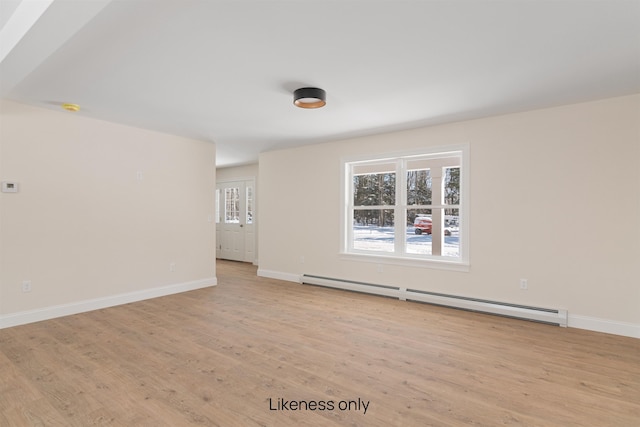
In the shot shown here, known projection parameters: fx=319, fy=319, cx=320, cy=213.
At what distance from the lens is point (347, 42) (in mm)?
2258

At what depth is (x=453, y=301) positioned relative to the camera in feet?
13.5

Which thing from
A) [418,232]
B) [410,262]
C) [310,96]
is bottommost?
[410,262]

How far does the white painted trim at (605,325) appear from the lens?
3223 millimetres

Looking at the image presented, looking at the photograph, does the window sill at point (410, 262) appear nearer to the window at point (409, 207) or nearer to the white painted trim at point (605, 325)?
the window at point (409, 207)

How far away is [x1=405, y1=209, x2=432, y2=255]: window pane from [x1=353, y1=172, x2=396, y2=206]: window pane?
0.40 metres

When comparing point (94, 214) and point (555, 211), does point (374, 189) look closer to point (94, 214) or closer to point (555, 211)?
point (555, 211)

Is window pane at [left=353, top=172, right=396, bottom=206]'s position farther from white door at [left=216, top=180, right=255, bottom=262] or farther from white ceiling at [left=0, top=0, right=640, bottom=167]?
white door at [left=216, top=180, right=255, bottom=262]

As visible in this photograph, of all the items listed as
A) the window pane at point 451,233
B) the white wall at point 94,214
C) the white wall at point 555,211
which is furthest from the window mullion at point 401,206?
the white wall at point 94,214

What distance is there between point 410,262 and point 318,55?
3.18m

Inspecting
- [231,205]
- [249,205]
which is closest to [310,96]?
[249,205]

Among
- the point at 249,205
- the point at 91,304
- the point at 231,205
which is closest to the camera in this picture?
the point at 91,304

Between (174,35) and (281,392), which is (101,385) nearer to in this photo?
(281,392)

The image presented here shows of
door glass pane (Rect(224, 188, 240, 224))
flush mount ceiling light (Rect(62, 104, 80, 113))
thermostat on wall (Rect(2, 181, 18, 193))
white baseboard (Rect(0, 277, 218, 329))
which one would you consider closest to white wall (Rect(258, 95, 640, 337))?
white baseboard (Rect(0, 277, 218, 329))

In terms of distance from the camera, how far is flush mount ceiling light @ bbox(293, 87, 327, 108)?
9.84 ft
